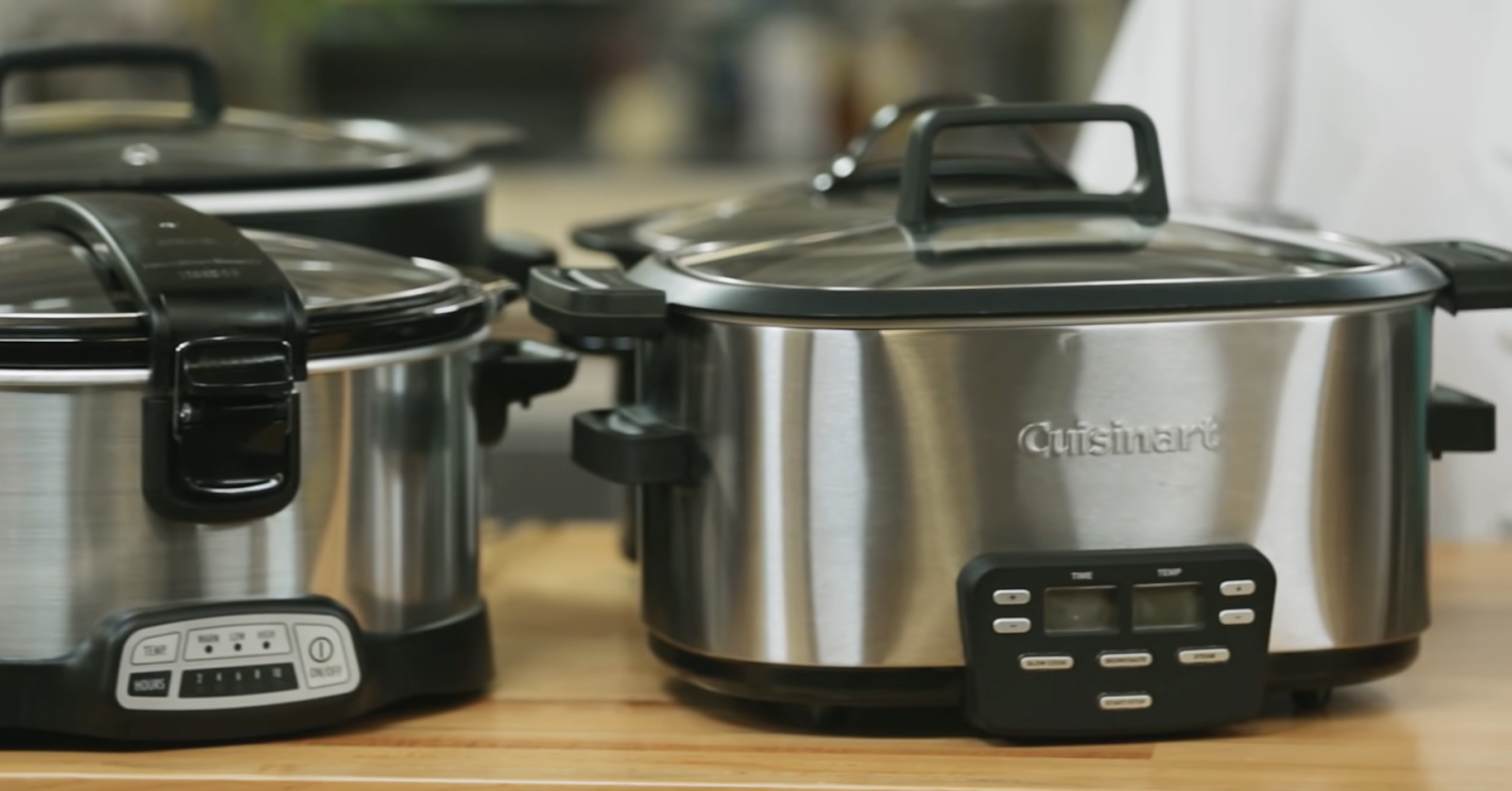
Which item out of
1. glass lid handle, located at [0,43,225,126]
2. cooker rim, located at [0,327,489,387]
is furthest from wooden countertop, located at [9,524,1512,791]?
glass lid handle, located at [0,43,225,126]

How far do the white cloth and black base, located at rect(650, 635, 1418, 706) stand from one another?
18.2 inches

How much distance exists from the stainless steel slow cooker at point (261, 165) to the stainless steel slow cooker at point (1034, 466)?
200 millimetres

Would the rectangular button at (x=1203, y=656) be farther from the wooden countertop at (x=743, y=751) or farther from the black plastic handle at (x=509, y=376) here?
the black plastic handle at (x=509, y=376)

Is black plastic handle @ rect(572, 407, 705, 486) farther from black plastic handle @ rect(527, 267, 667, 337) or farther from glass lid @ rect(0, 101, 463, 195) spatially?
glass lid @ rect(0, 101, 463, 195)

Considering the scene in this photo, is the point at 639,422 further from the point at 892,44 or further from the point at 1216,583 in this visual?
the point at 892,44

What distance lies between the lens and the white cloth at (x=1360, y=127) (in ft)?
3.66

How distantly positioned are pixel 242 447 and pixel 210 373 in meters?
0.03

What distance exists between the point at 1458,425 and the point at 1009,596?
0.19 meters

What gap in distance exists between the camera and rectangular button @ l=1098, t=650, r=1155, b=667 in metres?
0.64

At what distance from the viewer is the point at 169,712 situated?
25.0 inches

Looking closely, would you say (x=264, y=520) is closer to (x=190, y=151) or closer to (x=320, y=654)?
(x=320, y=654)

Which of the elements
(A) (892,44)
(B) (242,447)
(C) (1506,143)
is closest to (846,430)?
(B) (242,447)

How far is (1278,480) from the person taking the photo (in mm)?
647

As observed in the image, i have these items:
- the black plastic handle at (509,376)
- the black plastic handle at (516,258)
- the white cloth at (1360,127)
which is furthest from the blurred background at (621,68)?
the black plastic handle at (509,376)
